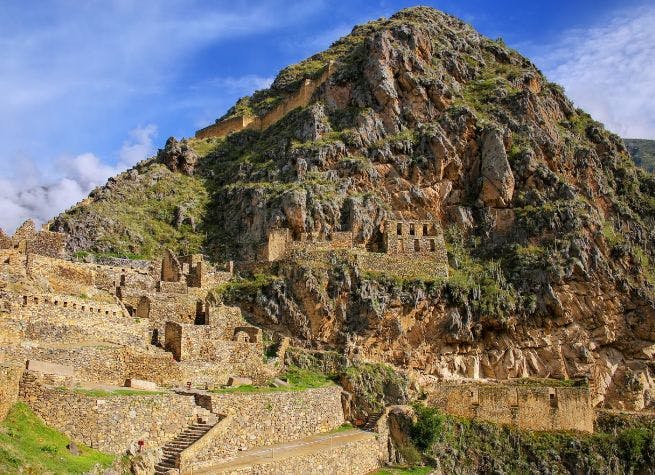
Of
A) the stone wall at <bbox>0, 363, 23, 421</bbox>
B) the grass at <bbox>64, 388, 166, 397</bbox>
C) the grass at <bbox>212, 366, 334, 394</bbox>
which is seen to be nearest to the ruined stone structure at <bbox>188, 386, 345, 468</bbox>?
the grass at <bbox>212, 366, 334, 394</bbox>

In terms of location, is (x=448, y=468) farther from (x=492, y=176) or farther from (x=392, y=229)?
(x=492, y=176)

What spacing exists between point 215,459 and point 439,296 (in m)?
22.4

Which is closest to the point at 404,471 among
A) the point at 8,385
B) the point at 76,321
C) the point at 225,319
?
the point at 225,319

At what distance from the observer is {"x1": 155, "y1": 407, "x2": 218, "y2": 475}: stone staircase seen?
94.0ft

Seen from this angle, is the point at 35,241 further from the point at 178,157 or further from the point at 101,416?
the point at 178,157

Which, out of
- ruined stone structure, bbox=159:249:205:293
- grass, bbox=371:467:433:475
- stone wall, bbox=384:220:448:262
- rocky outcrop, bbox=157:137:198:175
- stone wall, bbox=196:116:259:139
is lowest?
grass, bbox=371:467:433:475

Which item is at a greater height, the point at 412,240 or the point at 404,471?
the point at 412,240

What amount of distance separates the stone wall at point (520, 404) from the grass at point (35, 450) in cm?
2473

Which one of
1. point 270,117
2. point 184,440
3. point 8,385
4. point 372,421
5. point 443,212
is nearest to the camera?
point 8,385

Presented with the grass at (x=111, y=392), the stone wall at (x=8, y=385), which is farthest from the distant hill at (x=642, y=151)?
the stone wall at (x=8, y=385)

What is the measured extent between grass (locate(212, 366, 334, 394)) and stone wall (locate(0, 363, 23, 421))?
11661 millimetres

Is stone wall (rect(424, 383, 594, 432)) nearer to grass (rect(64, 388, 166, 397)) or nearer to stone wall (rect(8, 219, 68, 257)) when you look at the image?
grass (rect(64, 388, 166, 397))

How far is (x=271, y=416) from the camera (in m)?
36.1

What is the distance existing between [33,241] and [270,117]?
33.5 meters
